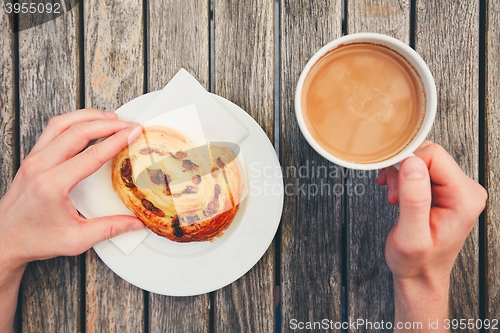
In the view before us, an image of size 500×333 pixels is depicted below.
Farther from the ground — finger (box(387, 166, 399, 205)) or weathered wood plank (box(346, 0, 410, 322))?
finger (box(387, 166, 399, 205))

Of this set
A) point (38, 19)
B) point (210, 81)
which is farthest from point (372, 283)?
point (38, 19)

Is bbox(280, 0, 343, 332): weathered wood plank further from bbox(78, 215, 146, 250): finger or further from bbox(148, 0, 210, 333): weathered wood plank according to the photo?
bbox(78, 215, 146, 250): finger

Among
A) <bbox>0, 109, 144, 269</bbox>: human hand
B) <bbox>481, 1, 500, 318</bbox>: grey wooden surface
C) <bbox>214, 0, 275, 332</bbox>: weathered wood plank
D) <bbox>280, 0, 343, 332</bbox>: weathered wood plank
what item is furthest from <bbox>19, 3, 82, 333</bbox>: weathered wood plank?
<bbox>481, 1, 500, 318</bbox>: grey wooden surface

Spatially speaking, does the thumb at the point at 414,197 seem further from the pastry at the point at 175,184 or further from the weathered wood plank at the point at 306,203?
the pastry at the point at 175,184

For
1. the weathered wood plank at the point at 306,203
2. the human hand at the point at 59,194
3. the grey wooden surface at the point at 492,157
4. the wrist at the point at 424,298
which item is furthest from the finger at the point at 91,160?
the grey wooden surface at the point at 492,157

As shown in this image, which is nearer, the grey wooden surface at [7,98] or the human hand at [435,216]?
the human hand at [435,216]

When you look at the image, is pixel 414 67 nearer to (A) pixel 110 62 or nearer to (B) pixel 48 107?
(A) pixel 110 62

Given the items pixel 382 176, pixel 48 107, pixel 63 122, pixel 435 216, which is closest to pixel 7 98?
pixel 48 107
